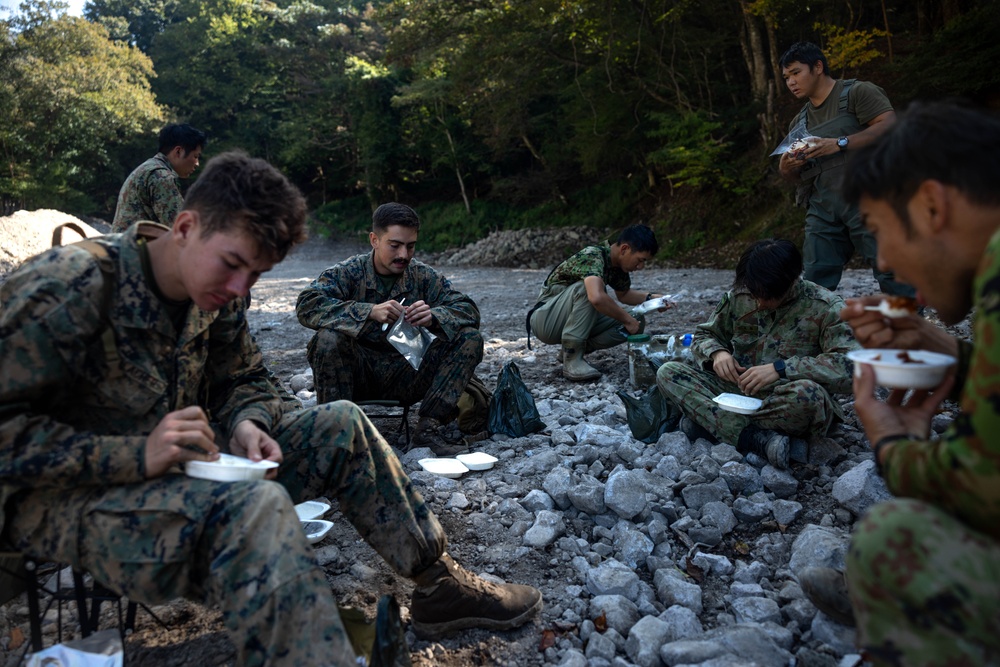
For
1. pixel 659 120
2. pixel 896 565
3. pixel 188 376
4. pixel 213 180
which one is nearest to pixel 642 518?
pixel 896 565

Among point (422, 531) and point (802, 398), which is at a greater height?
point (422, 531)

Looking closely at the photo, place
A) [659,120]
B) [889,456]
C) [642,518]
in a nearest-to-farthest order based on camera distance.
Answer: [889,456] < [642,518] < [659,120]

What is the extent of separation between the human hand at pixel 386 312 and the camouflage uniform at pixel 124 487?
201 cm

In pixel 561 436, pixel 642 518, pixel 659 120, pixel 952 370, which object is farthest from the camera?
pixel 659 120

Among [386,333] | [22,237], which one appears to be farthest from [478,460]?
[22,237]

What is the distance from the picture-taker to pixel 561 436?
15.1 feet

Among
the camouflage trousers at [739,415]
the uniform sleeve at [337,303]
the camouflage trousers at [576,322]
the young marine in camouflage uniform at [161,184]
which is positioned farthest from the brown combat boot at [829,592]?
the young marine in camouflage uniform at [161,184]

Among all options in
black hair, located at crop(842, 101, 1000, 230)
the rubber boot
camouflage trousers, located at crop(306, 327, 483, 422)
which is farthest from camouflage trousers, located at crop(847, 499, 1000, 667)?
the rubber boot

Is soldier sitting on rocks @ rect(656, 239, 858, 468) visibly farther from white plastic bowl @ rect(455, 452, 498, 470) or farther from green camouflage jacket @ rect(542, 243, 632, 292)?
green camouflage jacket @ rect(542, 243, 632, 292)

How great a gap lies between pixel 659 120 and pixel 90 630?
716 inches

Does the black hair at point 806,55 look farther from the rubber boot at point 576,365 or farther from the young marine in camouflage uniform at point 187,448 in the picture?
the young marine in camouflage uniform at point 187,448

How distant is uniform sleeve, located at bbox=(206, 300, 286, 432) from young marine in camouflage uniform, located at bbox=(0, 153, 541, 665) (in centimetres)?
1

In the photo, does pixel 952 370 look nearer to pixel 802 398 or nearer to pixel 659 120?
pixel 802 398

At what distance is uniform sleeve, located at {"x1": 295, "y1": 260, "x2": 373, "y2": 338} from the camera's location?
4355 millimetres
